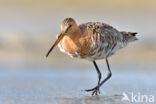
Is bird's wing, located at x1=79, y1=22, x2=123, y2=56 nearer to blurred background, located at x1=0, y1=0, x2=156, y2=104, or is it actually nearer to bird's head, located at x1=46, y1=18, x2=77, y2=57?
bird's head, located at x1=46, y1=18, x2=77, y2=57

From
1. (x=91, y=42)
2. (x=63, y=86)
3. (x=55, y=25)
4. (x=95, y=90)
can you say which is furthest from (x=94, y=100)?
(x=55, y=25)

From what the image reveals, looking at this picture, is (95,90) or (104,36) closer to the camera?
(95,90)

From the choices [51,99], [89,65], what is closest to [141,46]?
[89,65]

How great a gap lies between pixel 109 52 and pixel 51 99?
1545 millimetres

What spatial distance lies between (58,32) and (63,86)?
576cm

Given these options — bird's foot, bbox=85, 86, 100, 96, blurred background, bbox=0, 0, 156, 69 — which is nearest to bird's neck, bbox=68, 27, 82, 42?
bird's foot, bbox=85, 86, 100, 96

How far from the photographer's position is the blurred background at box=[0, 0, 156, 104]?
43.1 ft

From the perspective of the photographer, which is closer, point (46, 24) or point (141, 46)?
point (141, 46)

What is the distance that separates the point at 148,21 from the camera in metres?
18.8

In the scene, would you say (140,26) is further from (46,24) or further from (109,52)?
(109,52)

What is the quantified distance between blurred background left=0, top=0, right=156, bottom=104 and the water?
17mm

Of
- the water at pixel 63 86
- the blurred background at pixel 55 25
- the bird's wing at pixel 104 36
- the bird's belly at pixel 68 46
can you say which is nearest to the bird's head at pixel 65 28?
the bird's belly at pixel 68 46

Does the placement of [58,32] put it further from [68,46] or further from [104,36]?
[68,46]

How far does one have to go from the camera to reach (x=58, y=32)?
1738cm
